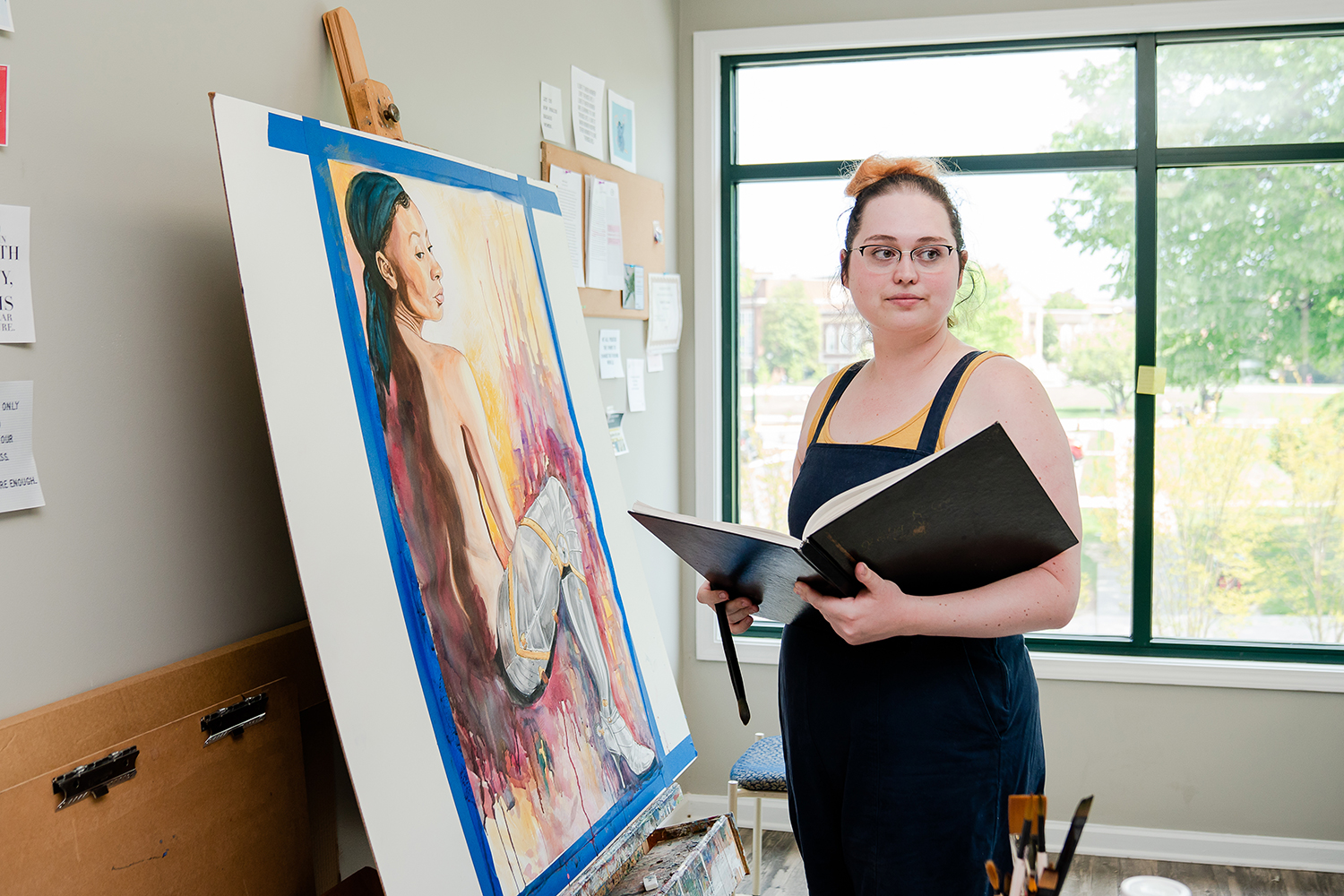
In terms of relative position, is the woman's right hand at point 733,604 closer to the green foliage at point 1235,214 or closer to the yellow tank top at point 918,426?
the yellow tank top at point 918,426

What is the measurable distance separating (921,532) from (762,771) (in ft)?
4.59

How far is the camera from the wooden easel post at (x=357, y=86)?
1229mm

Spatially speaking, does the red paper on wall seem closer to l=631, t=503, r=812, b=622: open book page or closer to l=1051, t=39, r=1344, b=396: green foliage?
l=631, t=503, r=812, b=622: open book page

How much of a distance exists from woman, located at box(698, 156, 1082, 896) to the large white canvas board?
32 cm

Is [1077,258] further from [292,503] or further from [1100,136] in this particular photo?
[292,503]

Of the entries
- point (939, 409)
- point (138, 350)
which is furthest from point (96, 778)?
point (939, 409)

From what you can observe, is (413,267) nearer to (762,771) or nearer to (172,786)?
(172,786)

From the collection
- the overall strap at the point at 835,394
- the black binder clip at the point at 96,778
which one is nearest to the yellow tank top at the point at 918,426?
the overall strap at the point at 835,394

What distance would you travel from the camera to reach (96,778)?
0.89 meters

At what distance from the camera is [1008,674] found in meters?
1.22

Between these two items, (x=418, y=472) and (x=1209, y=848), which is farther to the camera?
(x=1209, y=848)

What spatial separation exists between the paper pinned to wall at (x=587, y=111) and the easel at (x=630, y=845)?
883mm

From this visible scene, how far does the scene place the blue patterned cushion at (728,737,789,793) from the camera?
2.23 meters

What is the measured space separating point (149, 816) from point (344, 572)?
297mm
